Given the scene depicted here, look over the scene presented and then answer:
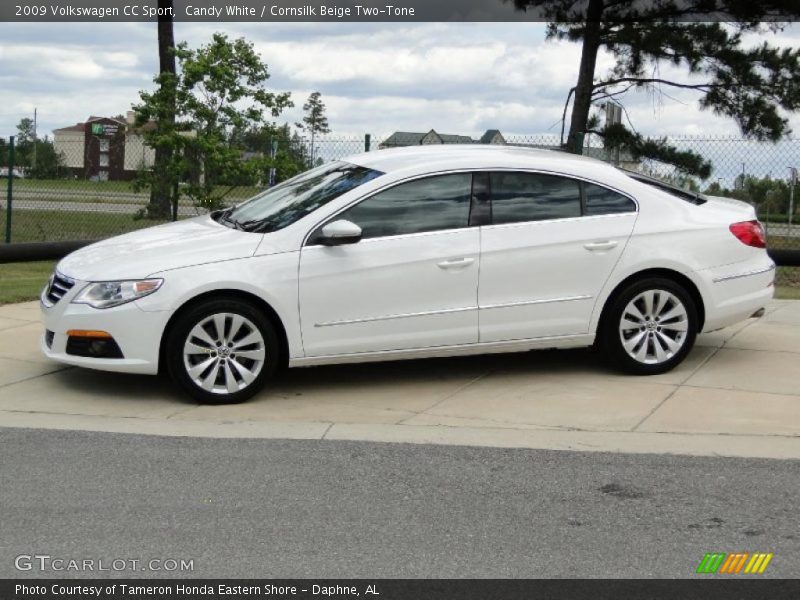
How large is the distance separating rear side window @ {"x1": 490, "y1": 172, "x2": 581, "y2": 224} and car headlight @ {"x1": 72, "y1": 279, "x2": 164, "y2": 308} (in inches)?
93.3

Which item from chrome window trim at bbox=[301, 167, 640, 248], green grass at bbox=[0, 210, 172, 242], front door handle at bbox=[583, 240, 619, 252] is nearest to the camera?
chrome window trim at bbox=[301, 167, 640, 248]

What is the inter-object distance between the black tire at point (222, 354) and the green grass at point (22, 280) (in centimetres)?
458

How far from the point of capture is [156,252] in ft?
23.6

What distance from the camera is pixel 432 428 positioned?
6629mm

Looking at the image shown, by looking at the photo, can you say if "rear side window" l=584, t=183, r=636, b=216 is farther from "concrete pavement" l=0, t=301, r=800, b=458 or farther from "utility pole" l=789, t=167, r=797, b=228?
"utility pole" l=789, t=167, r=797, b=228

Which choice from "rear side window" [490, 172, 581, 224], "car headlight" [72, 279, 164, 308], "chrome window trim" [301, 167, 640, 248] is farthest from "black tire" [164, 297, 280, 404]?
"rear side window" [490, 172, 581, 224]

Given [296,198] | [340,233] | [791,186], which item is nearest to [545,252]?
[340,233]

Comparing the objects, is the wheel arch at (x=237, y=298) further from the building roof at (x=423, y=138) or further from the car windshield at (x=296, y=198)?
the building roof at (x=423, y=138)

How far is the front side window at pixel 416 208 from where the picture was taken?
736 cm

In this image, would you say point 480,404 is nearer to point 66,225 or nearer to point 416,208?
point 416,208

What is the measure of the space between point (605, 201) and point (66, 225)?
12.1m

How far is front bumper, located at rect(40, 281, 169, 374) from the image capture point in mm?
6902
